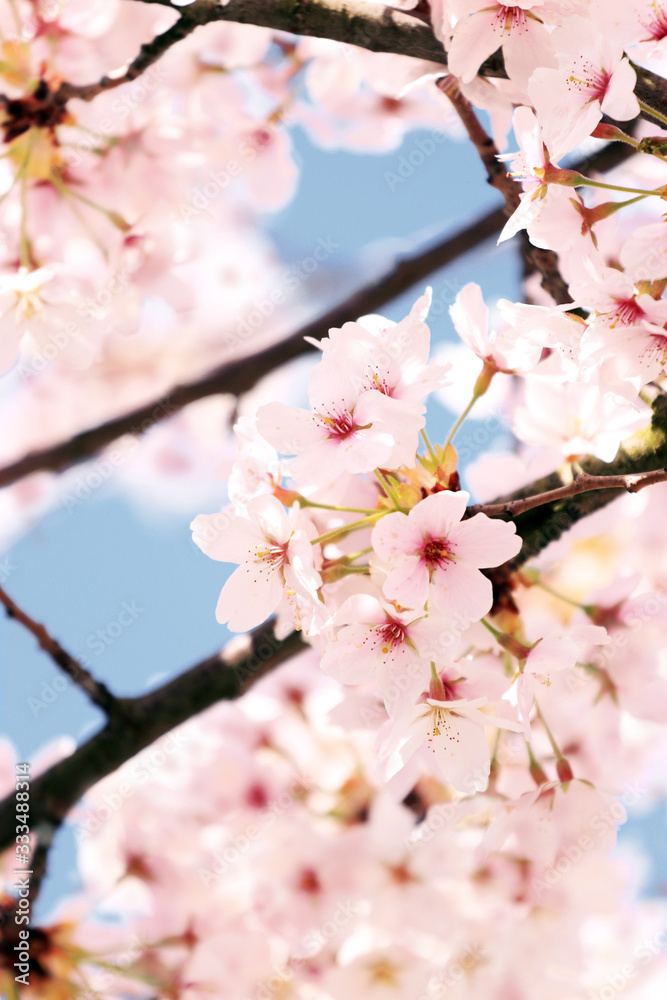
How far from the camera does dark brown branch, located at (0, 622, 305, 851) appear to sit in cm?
165

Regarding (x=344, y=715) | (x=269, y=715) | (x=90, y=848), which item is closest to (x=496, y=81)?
(x=344, y=715)

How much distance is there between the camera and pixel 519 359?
1266mm

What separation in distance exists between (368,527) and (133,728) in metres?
0.68

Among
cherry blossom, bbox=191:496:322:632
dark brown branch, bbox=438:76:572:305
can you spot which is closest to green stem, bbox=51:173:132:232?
dark brown branch, bbox=438:76:572:305

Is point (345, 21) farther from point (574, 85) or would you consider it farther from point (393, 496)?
point (393, 496)

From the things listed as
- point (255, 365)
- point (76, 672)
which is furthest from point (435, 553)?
point (255, 365)

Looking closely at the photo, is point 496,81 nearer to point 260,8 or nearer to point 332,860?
point 260,8

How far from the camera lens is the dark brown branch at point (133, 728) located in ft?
5.40

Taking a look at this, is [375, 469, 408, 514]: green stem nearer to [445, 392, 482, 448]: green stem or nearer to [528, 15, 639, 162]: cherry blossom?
[445, 392, 482, 448]: green stem

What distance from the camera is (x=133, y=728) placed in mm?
1671
